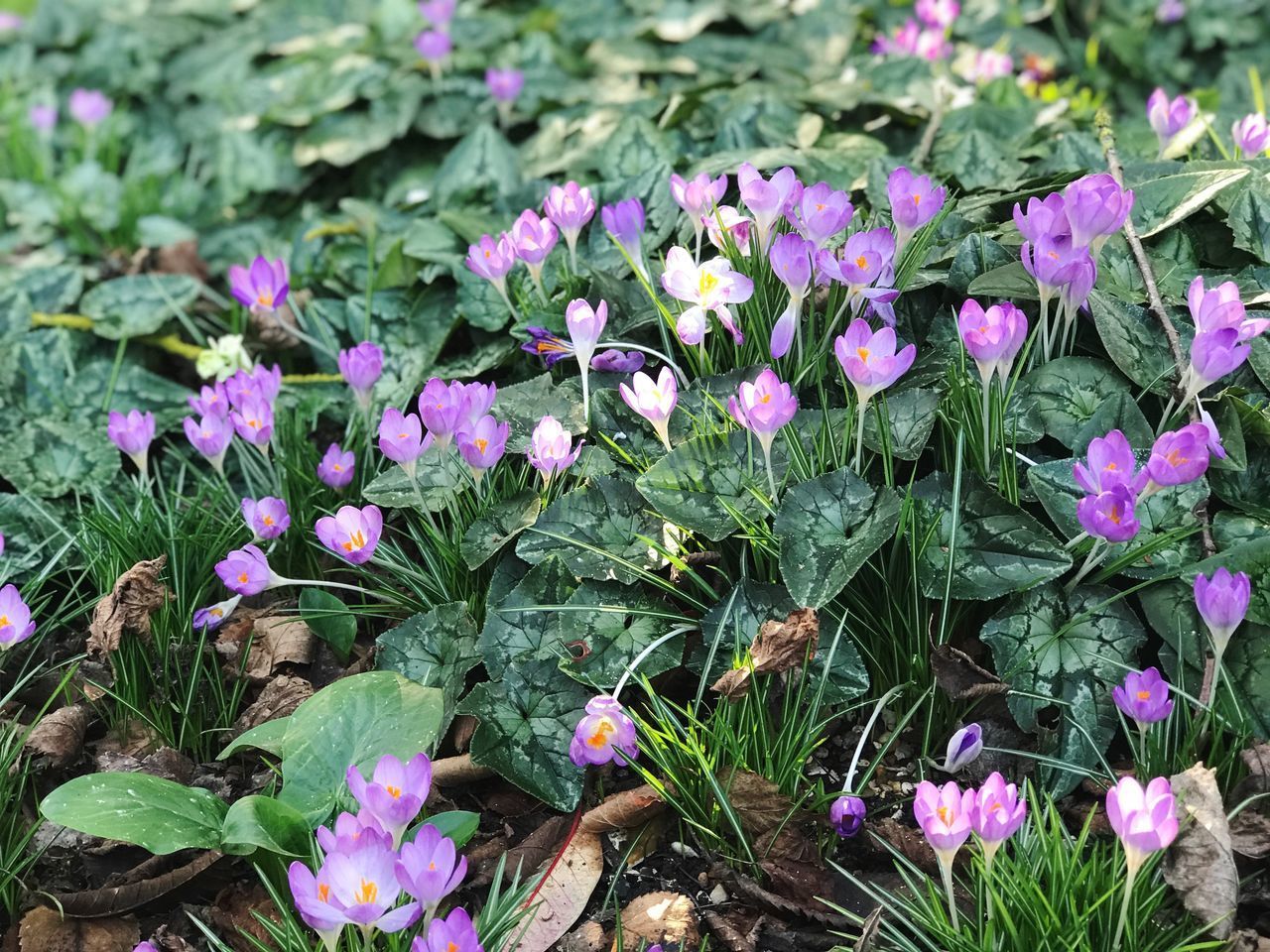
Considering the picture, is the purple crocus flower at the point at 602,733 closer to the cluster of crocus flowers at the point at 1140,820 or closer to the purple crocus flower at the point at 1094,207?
the cluster of crocus flowers at the point at 1140,820

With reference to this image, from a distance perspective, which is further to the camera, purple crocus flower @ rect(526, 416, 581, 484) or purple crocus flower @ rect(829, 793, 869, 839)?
purple crocus flower @ rect(526, 416, 581, 484)

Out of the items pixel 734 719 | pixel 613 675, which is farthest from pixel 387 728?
pixel 734 719

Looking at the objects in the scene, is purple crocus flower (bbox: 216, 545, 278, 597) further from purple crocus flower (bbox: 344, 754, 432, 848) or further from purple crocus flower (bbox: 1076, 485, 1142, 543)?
purple crocus flower (bbox: 1076, 485, 1142, 543)

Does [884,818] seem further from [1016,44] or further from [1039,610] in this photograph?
[1016,44]

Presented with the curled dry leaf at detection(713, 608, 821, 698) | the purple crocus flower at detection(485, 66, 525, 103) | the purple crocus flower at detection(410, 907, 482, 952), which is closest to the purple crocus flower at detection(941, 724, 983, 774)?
the curled dry leaf at detection(713, 608, 821, 698)

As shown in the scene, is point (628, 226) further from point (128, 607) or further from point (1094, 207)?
point (128, 607)

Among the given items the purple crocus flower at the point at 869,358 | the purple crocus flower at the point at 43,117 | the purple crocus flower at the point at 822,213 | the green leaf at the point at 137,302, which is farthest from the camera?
the purple crocus flower at the point at 43,117

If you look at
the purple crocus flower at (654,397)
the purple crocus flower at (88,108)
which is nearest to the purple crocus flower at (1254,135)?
the purple crocus flower at (654,397)
